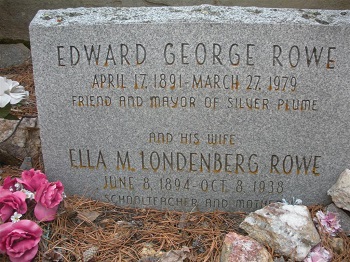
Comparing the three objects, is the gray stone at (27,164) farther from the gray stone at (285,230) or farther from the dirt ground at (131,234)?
the gray stone at (285,230)

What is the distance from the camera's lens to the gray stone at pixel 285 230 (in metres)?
2.48

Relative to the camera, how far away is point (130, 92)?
2676mm

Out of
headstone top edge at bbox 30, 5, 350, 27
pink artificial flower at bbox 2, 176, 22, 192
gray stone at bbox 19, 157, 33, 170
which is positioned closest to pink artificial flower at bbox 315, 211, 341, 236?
headstone top edge at bbox 30, 5, 350, 27

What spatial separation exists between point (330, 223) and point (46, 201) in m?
1.52

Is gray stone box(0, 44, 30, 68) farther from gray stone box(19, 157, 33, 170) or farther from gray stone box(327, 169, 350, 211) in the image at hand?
gray stone box(327, 169, 350, 211)

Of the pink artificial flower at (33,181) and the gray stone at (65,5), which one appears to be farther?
the gray stone at (65,5)

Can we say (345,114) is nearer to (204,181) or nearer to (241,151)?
(241,151)

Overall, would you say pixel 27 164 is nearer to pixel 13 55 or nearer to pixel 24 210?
pixel 24 210

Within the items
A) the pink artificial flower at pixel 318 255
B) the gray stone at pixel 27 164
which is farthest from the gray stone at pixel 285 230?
the gray stone at pixel 27 164

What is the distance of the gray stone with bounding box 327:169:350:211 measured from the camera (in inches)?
106

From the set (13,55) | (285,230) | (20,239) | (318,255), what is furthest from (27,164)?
(318,255)

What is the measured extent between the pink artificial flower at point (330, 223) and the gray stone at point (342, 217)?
5 centimetres

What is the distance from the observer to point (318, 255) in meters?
2.50

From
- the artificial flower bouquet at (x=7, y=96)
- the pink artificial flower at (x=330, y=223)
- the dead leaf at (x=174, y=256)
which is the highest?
the artificial flower bouquet at (x=7, y=96)
